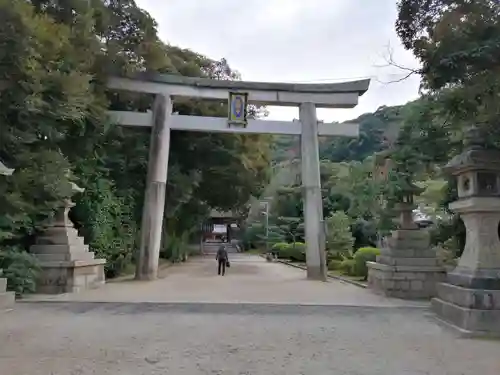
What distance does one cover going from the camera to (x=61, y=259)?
1005 cm

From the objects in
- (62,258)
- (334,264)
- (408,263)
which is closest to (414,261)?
(408,263)

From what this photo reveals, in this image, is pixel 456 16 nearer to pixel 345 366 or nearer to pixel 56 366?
pixel 345 366

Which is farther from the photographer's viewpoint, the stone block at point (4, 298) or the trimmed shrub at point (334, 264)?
the trimmed shrub at point (334, 264)

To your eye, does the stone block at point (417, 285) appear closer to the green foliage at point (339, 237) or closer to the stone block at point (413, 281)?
the stone block at point (413, 281)

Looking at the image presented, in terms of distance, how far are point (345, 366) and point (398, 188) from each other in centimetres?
637

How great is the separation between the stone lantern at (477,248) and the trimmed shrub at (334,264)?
1165 centimetres

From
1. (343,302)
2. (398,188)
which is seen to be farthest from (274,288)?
(398,188)

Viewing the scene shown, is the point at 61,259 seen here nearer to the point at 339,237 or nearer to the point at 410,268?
the point at 410,268

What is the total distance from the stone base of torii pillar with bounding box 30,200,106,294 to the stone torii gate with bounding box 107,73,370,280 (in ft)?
10.0

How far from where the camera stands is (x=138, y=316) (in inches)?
303

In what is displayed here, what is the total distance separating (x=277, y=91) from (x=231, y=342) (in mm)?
10495

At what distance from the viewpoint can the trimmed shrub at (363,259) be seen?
46.8 ft

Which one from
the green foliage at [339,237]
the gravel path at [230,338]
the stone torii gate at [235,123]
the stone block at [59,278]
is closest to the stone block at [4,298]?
the gravel path at [230,338]

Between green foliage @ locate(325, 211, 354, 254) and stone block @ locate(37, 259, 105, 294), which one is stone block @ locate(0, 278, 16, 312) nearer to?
stone block @ locate(37, 259, 105, 294)
